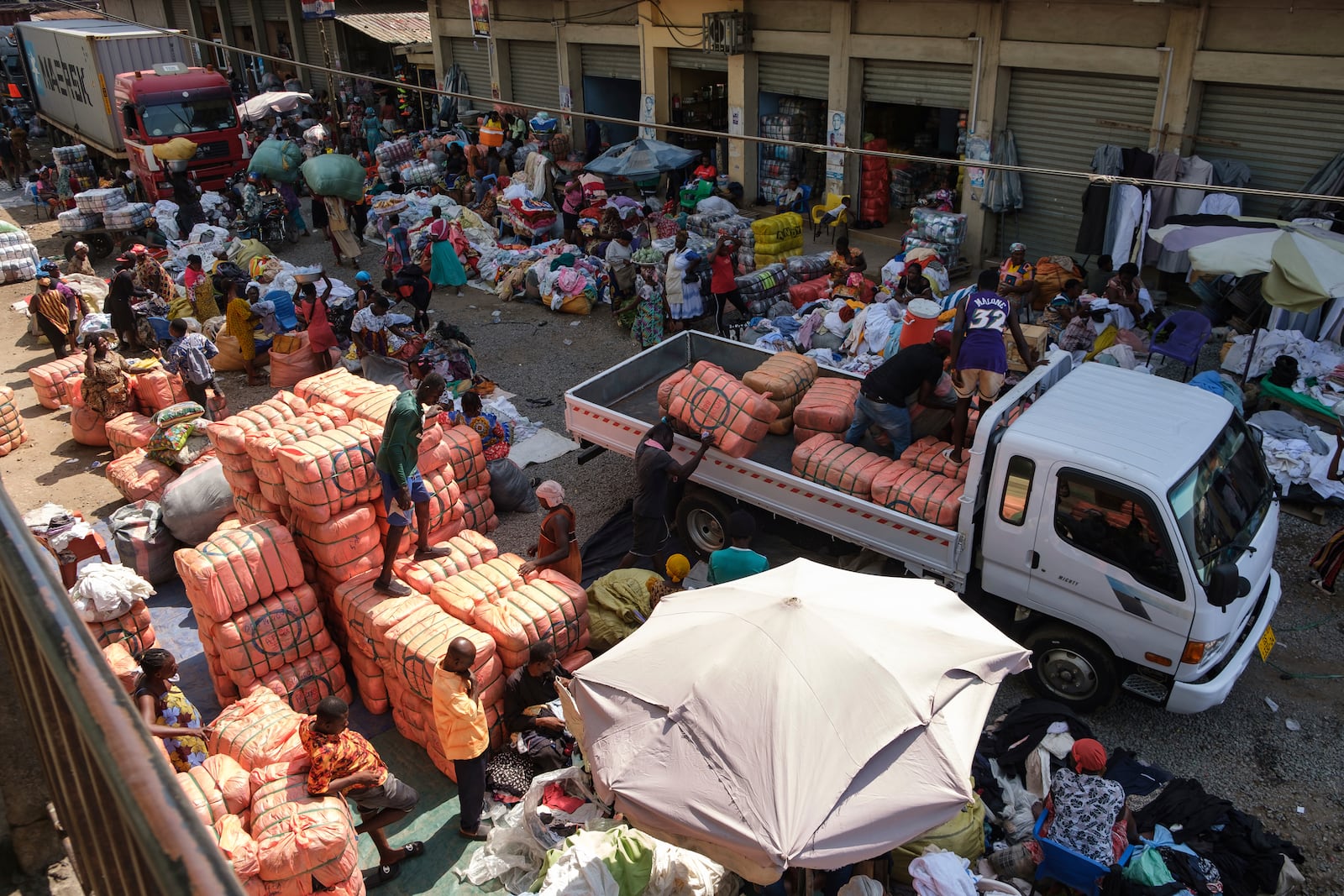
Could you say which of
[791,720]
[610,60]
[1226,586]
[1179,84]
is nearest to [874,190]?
[1179,84]

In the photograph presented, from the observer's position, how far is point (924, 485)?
7.43 metres

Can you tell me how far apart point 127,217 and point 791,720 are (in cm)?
1920

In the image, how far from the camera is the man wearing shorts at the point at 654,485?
319 inches

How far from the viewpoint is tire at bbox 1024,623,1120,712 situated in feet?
22.3

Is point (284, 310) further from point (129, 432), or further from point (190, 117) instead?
point (190, 117)

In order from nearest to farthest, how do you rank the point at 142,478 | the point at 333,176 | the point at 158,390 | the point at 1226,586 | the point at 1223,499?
the point at 1226,586 < the point at 1223,499 < the point at 142,478 < the point at 158,390 < the point at 333,176

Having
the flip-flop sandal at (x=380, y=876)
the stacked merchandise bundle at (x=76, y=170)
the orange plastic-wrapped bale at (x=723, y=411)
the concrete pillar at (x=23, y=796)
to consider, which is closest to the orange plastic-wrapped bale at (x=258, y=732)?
the flip-flop sandal at (x=380, y=876)

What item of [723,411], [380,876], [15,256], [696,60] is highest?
[696,60]

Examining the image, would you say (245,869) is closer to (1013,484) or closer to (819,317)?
(1013,484)

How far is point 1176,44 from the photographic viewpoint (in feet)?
41.8

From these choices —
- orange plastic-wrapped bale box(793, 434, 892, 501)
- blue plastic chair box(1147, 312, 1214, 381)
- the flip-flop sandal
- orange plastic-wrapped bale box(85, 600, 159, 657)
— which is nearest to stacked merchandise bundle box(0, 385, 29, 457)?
orange plastic-wrapped bale box(85, 600, 159, 657)

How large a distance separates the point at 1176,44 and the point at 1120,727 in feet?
32.1

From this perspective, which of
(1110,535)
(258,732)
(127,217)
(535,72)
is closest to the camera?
(258,732)

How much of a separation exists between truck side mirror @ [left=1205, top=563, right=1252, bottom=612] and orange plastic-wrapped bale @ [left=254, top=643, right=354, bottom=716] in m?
5.91
